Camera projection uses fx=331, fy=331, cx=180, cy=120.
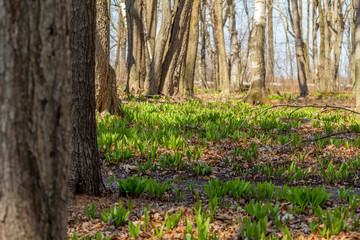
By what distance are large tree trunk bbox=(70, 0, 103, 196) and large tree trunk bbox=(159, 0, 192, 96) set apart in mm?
6840

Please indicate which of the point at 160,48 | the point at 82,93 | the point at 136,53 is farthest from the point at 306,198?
the point at 136,53

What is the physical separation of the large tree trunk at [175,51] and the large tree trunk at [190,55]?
18.3 inches

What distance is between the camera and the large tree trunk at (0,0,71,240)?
1.13m

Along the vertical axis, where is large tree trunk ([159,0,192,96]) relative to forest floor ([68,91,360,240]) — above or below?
above

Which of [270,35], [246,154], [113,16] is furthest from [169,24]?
[113,16]

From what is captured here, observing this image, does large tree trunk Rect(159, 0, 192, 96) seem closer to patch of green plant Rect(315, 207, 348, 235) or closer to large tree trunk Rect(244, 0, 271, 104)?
large tree trunk Rect(244, 0, 271, 104)

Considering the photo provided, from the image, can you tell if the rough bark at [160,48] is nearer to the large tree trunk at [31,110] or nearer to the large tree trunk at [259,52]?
the large tree trunk at [259,52]

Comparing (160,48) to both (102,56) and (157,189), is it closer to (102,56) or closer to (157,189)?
(102,56)

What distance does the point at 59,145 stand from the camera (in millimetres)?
1244

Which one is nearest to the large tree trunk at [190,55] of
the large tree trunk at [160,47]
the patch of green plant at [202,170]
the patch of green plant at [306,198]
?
the large tree trunk at [160,47]

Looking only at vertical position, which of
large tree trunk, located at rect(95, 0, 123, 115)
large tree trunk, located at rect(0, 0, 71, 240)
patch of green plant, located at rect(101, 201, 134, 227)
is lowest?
patch of green plant, located at rect(101, 201, 134, 227)

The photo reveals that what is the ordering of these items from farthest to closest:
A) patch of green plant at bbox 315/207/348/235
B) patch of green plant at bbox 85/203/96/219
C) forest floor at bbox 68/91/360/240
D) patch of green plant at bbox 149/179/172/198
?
patch of green plant at bbox 149/179/172/198 < patch of green plant at bbox 85/203/96/219 < forest floor at bbox 68/91/360/240 < patch of green plant at bbox 315/207/348/235

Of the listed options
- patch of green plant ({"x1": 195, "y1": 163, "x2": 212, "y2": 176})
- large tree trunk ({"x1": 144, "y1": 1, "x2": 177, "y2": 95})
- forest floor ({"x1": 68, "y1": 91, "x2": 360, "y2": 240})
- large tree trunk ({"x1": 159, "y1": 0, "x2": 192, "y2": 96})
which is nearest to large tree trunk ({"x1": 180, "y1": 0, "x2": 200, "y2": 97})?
large tree trunk ({"x1": 159, "y1": 0, "x2": 192, "y2": 96})

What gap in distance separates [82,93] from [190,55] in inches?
315
